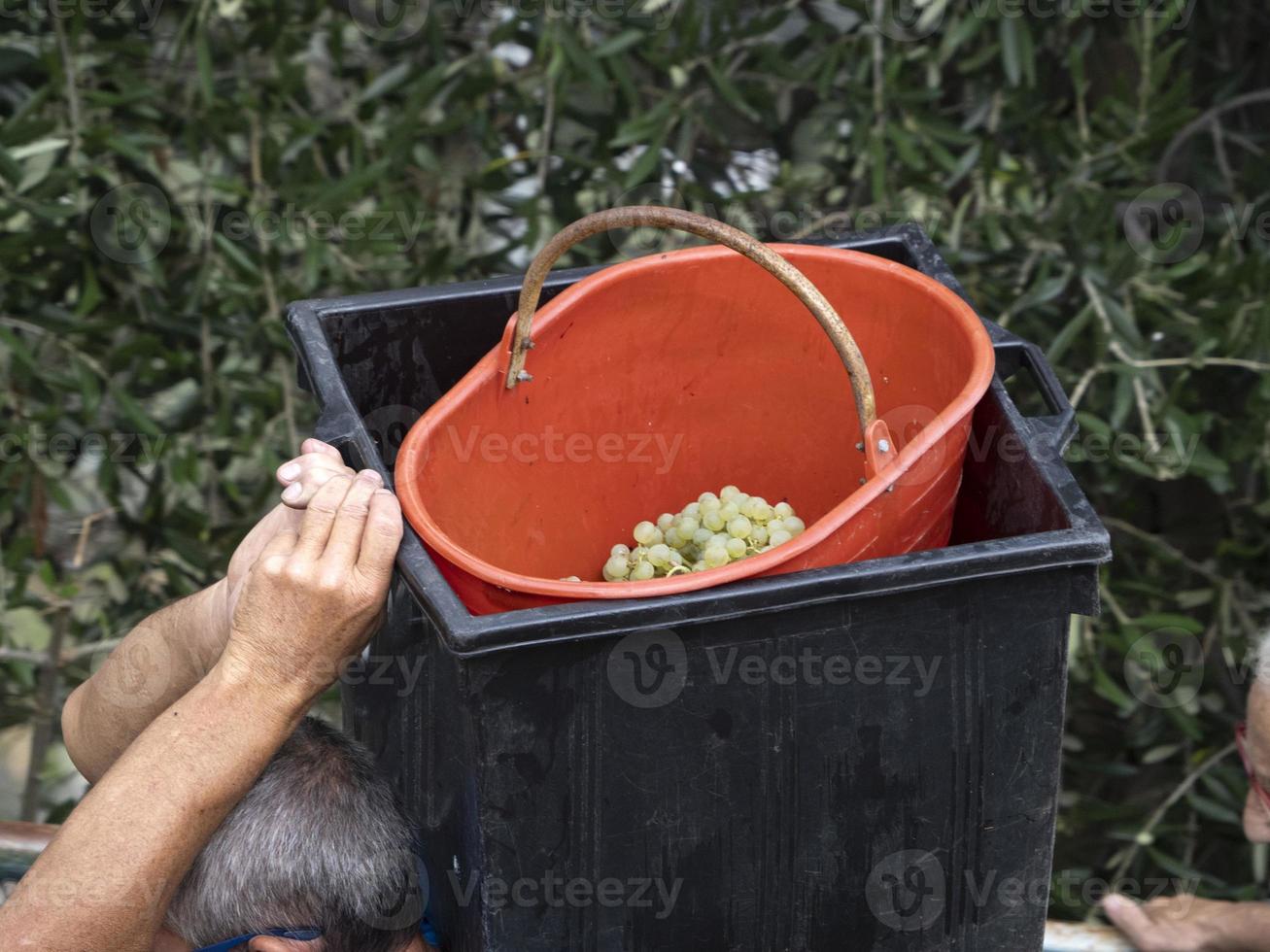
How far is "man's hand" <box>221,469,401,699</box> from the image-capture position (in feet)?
4.40

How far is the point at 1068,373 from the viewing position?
2.66 metres

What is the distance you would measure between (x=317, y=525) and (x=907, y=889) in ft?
2.09

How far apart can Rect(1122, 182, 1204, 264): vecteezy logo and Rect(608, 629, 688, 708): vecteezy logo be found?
1619mm

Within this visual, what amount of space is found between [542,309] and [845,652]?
51 centimetres

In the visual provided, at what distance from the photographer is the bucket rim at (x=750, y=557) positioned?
4.08ft

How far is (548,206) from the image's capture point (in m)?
2.73

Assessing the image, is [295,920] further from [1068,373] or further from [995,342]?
[1068,373]

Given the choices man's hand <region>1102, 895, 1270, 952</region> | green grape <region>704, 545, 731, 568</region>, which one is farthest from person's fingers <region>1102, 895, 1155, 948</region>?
green grape <region>704, 545, 731, 568</region>

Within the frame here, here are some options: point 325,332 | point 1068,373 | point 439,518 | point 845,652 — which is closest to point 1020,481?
point 845,652

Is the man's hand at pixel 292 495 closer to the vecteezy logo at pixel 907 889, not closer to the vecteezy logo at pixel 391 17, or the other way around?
the vecteezy logo at pixel 907 889
